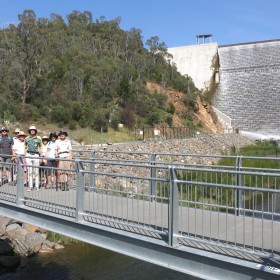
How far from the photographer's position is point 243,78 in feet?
243

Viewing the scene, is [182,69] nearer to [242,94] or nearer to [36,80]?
[242,94]

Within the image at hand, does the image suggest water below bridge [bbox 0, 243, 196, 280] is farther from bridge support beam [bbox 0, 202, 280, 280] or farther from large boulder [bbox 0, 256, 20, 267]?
bridge support beam [bbox 0, 202, 280, 280]

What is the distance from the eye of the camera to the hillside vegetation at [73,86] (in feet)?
126

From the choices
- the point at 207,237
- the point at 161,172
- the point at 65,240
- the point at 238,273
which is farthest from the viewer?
the point at 161,172

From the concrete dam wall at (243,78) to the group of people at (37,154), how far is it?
55.4 meters

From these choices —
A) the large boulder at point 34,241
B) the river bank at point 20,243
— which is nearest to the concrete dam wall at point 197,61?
the river bank at point 20,243

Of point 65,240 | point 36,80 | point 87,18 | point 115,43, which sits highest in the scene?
point 87,18

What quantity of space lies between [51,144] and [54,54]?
149 feet

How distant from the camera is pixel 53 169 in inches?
320

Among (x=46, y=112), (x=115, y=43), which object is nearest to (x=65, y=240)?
(x=46, y=112)

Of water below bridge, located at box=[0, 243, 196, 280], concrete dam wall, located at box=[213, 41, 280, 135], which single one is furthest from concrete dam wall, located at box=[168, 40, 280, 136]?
water below bridge, located at box=[0, 243, 196, 280]

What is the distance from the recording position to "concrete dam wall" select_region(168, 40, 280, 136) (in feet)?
216

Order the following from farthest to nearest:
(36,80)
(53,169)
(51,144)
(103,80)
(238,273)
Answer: (103,80) → (36,80) → (51,144) → (53,169) → (238,273)

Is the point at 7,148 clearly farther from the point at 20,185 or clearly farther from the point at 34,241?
the point at 20,185
